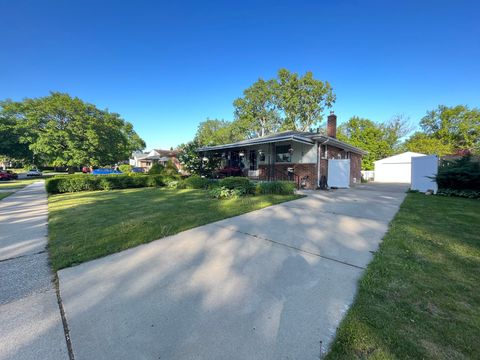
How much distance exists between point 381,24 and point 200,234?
15.9 m

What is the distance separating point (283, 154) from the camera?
14656 mm

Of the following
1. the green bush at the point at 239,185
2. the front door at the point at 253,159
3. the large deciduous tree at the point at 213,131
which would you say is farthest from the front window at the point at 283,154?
the large deciduous tree at the point at 213,131

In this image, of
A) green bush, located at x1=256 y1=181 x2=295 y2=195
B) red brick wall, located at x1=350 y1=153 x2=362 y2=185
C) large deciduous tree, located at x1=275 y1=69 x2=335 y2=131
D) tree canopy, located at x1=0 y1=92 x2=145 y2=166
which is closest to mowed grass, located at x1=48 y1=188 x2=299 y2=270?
green bush, located at x1=256 y1=181 x2=295 y2=195

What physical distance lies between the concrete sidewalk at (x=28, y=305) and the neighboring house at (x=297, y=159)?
10.4 meters

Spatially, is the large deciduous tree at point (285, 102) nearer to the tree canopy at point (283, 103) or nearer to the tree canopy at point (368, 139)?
the tree canopy at point (283, 103)

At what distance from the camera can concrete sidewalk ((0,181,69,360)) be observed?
175 cm

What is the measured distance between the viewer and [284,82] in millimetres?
31812

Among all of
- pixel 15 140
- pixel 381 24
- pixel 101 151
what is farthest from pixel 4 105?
pixel 381 24

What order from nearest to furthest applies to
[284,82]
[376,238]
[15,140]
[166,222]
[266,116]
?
1. [376,238]
2. [166,222]
3. [15,140]
4. [284,82]
5. [266,116]

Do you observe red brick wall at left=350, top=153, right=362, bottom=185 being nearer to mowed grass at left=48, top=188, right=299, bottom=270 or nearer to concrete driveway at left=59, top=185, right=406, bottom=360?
mowed grass at left=48, top=188, right=299, bottom=270

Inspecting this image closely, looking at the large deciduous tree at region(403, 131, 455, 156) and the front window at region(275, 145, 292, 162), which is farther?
the large deciduous tree at region(403, 131, 455, 156)

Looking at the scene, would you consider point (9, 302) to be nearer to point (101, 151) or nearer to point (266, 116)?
point (101, 151)

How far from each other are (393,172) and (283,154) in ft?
53.9

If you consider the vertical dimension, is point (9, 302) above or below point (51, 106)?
below
